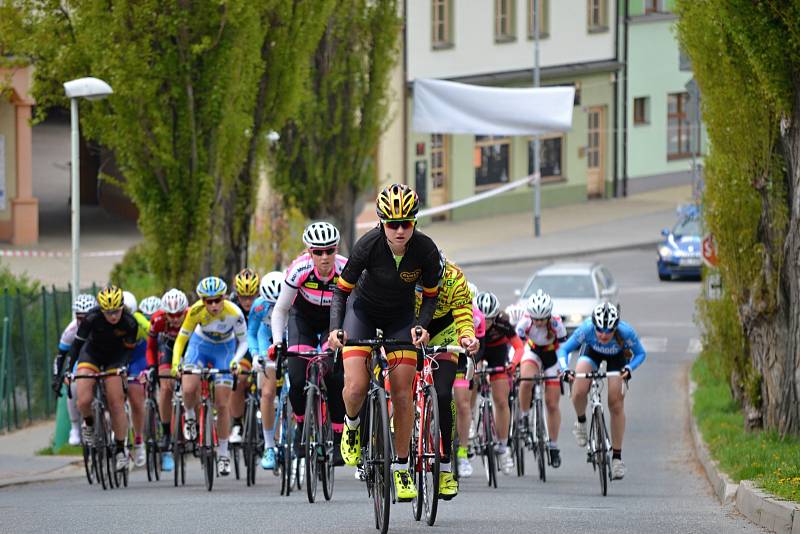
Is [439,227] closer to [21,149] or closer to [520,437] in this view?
[21,149]

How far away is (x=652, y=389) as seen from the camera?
1029 inches

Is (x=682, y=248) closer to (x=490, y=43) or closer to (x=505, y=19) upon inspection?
(x=490, y=43)

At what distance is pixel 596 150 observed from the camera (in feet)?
178

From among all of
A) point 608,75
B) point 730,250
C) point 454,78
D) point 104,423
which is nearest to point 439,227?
point 454,78

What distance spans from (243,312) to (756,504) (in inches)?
235

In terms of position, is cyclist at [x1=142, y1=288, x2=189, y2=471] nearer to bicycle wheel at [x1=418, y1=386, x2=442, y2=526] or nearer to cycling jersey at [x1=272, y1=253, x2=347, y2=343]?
cycling jersey at [x1=272, y1=253, x2=347, y2=343]

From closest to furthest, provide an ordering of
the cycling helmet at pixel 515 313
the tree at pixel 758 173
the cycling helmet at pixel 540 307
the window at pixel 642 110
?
the tree at pixel 758 173 < the cycling helmet at pixel 540 307 < the cycling helmet at pixel 515 313 < the window at pixel 642 110

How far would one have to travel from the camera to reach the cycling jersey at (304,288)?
12750mm

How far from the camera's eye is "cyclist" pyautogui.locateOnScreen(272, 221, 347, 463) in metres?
12.5

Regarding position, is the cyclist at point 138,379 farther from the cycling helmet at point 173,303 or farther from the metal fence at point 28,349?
the metal fence at point 28,349

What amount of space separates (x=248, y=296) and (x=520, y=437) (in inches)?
126

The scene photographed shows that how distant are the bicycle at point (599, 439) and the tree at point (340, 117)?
15.4 meters

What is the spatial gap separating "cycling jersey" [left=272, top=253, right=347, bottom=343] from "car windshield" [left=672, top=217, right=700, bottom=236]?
26038mm

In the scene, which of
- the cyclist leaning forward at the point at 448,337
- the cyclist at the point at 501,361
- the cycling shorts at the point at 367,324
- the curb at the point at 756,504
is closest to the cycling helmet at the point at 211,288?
the cyclist at the point at 501,361
